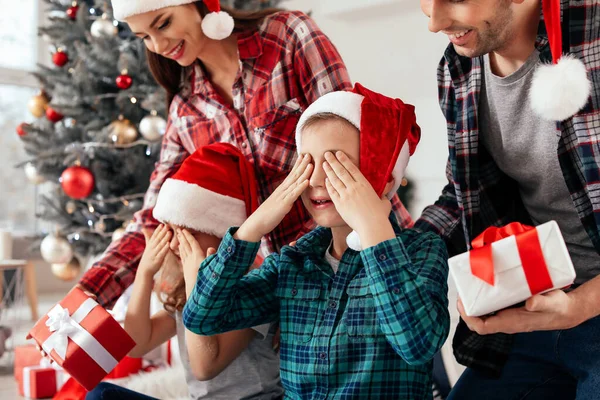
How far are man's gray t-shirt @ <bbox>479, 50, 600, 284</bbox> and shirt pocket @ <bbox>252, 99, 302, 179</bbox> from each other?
535 millimetres

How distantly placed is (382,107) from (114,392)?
88 cm

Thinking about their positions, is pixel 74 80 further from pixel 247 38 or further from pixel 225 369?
pixel 225 369

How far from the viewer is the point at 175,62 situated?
6.38ft

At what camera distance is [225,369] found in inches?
60.2

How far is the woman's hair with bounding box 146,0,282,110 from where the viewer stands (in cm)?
186

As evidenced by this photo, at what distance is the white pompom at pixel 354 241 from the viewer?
1167mm

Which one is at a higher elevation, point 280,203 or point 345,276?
point 280,203

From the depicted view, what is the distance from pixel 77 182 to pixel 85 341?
1.92 metres

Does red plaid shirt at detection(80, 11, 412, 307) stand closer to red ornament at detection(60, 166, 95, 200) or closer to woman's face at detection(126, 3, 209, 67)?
woman's face at detection(126, 3, 209, 67)

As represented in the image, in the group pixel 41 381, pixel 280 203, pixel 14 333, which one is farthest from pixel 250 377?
pixel 14 333

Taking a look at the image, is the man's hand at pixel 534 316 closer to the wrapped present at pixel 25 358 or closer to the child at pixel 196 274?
the child at pixel 196 274

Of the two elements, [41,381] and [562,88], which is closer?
[562,88]

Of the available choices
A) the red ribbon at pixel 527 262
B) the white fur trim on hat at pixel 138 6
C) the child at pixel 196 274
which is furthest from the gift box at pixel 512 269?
the white fur trim on hat at pixel 138 6

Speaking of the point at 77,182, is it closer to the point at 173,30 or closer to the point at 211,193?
the point at 173,30
